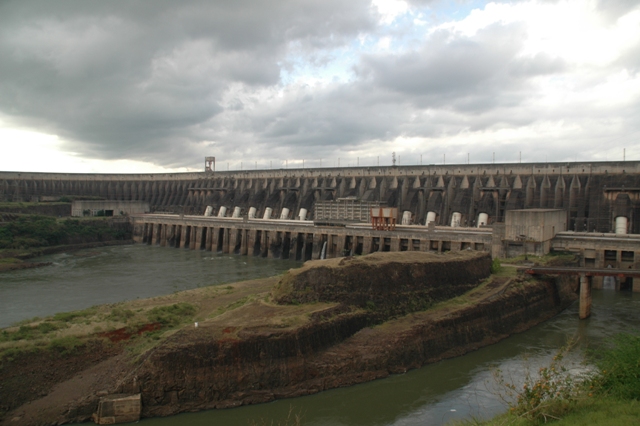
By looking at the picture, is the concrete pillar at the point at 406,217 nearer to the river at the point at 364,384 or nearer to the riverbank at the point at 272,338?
the river at the point at 364,384

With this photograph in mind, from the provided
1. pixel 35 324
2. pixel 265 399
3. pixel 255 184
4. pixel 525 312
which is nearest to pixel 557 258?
pixel 525 312

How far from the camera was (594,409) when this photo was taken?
10930 millimetres

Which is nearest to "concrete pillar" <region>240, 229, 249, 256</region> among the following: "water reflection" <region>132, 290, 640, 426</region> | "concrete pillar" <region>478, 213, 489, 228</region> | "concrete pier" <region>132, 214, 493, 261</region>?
"concrete pier" <region>132, 214, 493, 261</region>

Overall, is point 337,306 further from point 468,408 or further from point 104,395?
point 104,395

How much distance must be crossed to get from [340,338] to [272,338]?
3.00m

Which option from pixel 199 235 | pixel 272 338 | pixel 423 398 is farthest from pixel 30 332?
pixel 199 235

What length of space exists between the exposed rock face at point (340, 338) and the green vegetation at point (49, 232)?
39738 mm

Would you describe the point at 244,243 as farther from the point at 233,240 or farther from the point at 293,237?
the point at 293,237

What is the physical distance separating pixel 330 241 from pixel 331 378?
2676 cm

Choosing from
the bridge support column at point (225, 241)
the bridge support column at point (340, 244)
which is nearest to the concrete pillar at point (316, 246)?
the bridge support column at point (340, 244)

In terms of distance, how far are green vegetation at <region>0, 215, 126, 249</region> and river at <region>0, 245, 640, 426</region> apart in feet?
16.8

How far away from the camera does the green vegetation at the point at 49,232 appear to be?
48.5 metres

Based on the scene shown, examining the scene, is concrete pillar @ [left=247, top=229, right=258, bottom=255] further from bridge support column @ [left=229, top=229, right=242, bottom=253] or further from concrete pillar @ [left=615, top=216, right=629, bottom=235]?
concrete pillar @ [left=615, top=216, right=629, bottom=235]

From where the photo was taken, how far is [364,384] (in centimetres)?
1692
